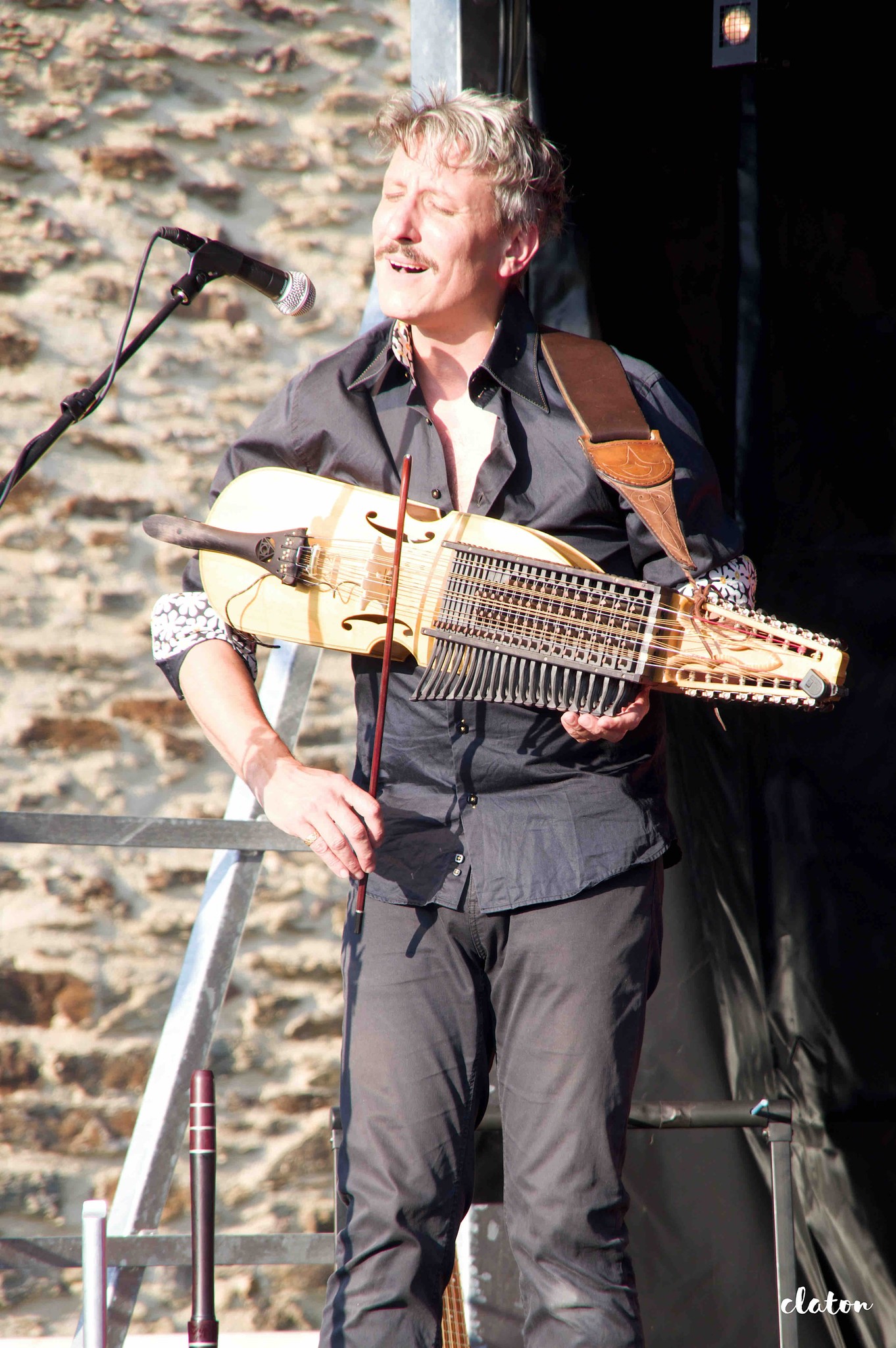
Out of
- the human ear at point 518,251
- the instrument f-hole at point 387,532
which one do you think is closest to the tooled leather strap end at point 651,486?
the instrument f-hole at point 387,532

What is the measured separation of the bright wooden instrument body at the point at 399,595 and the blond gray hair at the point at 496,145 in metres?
0.51

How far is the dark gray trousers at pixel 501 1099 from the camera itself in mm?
1474

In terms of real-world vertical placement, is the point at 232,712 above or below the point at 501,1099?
above

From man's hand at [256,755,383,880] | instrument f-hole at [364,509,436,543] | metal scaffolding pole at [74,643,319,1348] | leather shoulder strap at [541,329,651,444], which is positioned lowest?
metal scaffolding pole at [74,643,319,1348]

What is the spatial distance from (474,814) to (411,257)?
79 centimetres

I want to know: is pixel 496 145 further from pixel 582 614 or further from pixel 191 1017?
pixel 191 1017

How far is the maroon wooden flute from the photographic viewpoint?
1.12 meters

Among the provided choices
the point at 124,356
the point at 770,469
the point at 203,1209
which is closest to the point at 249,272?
the point at 124,356

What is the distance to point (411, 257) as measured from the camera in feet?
5.75

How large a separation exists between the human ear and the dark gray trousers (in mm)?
908

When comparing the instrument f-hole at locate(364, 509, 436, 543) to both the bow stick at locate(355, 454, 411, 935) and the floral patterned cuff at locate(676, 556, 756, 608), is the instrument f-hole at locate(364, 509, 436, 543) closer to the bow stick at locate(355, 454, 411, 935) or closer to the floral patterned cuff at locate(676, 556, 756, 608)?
the bow stick at locate(355, 454, 411, 935)

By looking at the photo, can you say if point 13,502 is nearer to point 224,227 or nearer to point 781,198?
point 224,227

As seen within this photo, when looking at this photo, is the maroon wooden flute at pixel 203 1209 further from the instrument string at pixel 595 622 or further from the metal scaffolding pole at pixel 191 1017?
the metal scaffolding pole at pixel 191 1017

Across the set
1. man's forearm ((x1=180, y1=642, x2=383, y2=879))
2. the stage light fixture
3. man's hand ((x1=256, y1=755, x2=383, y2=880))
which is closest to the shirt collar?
man's forearm ((x1=180, y1=642, x2=383, y2=879))
